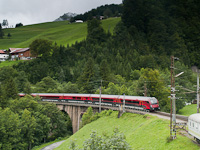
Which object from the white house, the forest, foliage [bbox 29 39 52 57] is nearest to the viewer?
the forest

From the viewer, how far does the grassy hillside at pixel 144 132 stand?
25.6 m

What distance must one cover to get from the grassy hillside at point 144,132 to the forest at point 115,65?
10.0 meters

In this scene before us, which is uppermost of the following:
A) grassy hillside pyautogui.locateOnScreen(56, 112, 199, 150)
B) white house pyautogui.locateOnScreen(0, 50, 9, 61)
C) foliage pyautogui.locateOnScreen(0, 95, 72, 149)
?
white house pyautogui.locateOnScreen(0, 50, 9, 61)

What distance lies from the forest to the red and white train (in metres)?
4.31

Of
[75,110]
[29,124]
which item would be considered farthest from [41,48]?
[29,124]

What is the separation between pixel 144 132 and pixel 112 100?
75.7ft

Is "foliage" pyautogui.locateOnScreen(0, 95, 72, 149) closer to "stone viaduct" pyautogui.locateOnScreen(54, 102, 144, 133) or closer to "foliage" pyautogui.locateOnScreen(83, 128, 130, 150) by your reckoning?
"stone viaduct" pyautogui.locateOnScreen(54, 102, 144, 133)

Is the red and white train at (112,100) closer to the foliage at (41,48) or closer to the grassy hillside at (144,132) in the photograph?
the grassy hillside at (144,132)

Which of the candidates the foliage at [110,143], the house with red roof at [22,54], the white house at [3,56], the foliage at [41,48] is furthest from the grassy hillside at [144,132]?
the white house at [3,56]

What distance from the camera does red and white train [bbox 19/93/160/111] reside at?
152 ft

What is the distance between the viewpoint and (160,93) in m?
59.4

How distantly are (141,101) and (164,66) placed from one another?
65.9m

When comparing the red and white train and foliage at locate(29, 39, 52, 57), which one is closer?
the red and white train

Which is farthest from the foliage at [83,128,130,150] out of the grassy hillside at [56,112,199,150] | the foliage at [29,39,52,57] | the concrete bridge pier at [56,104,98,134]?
the foliage at [29,39,52,57]
